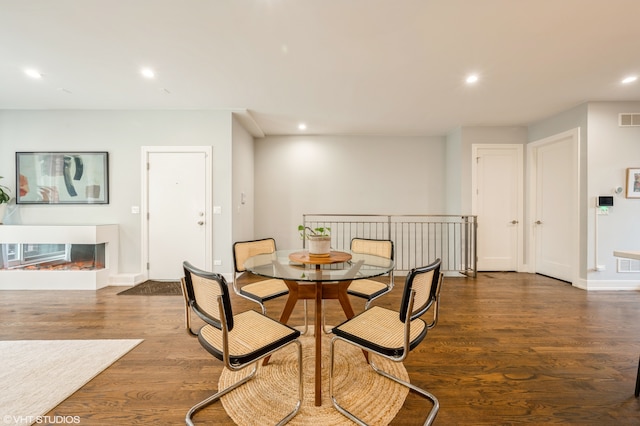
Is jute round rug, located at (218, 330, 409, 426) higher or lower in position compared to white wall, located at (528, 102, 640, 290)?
lower

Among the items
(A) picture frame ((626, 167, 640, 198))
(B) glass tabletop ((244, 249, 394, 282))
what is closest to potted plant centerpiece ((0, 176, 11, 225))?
(B) glass tabletop ((244, 249, 394, 282))

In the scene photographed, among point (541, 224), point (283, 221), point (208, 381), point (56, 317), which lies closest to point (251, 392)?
point (208, 381)

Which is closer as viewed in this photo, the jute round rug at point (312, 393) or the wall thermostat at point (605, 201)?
the jute round rug at point (312, 393)

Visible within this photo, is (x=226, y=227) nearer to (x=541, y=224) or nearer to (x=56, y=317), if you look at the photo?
(x=56, y=317)

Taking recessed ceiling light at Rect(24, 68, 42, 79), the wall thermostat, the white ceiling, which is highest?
recessed ceiling light at Rect(24, 68, 42, 79)

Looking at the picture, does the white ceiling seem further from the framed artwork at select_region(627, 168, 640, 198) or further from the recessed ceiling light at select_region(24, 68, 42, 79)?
the framed artwork at select_region(627, 168, 640, 198)

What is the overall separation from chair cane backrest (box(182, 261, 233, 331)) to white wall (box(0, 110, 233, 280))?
2745mm

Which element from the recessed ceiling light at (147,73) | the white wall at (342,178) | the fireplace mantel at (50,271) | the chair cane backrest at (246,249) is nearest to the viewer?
the chair cane backrest at (246,249)

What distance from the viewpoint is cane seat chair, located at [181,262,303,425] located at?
3.94 feet

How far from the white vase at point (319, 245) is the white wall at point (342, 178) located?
3.51 meters

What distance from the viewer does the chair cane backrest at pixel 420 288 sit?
126 centimetres

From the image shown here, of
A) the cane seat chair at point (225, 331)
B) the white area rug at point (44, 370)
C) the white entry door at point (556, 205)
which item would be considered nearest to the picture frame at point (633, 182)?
the white entry door at point (556, 205)

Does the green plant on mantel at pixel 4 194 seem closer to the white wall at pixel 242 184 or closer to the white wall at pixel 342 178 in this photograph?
the white wall at pixel 242 184

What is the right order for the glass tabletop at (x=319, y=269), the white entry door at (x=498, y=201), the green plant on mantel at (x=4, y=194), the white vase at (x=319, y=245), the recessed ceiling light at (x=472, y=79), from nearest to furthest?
1. the glass tabletop at (x=319, y=269)
2. the white vase at (x=319, y=245)
3. the recessed ceiling light at (x=472, y=79)
4. the green plant on mantel at (x=4, y=194)
5. the white entry door at (x=498, y=201)
